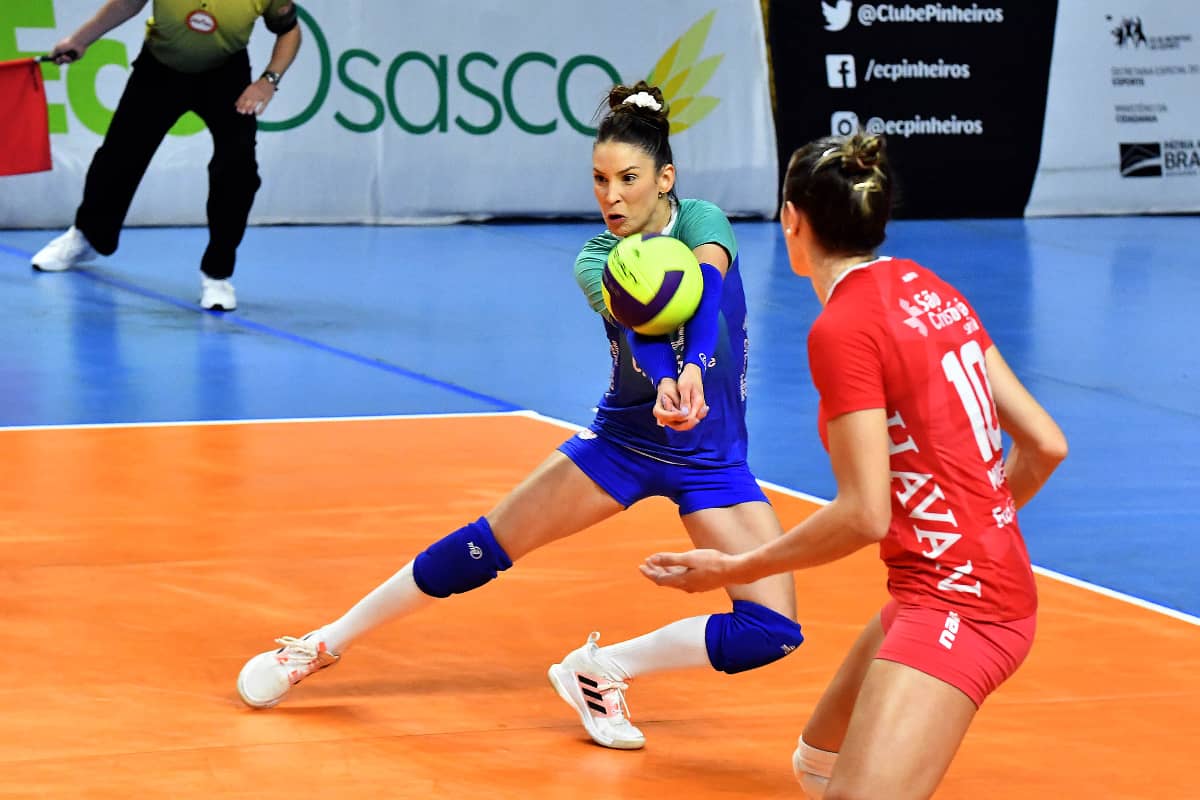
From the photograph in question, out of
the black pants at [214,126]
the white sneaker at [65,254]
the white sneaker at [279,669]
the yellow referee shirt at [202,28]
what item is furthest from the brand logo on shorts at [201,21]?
the white sneaker at [279,669]

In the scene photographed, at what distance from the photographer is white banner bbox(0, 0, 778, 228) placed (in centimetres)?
1348

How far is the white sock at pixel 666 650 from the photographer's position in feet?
14.1

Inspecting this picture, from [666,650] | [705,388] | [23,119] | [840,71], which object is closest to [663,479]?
[705,388]

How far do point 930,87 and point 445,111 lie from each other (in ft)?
15.4

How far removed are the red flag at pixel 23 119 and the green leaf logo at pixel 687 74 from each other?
582 cm

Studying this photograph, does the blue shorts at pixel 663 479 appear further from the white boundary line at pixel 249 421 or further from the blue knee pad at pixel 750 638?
the white boundary line at pixel 249 421

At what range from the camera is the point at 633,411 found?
4461mm

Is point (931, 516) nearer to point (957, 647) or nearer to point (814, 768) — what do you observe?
point (957, 647)

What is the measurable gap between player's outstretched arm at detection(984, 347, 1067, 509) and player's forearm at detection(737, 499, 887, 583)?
42 cm

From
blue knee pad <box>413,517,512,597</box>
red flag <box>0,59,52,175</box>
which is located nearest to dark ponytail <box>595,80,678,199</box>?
blue knee pad <box>413,517,512,597</box>

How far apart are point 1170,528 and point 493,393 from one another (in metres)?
3.56

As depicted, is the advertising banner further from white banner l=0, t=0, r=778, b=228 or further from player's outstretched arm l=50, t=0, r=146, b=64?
player's outstretched arm l=50, t=0, r=146, b=64

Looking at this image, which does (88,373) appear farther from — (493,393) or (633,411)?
(633,411)

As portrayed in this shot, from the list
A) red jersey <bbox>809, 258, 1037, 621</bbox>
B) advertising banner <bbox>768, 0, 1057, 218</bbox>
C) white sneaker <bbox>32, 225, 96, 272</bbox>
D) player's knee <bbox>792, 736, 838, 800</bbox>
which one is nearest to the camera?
red jersey <bbox>809, 258, 1037, 621</bbox>
